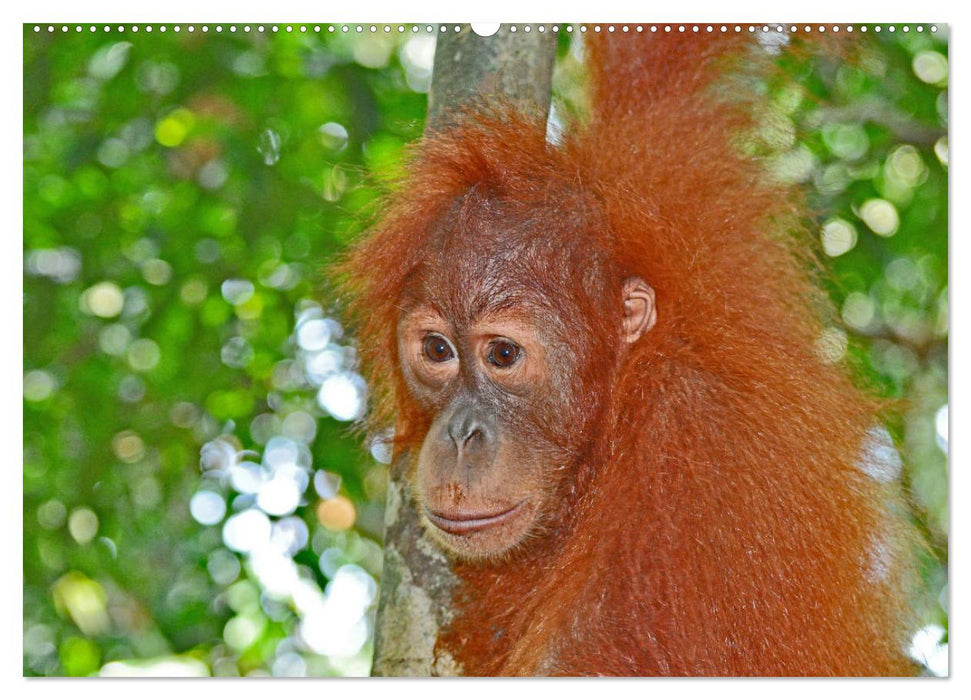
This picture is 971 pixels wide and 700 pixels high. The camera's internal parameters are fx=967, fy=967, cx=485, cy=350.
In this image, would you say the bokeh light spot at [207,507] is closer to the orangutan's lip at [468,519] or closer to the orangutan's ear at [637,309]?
the orangutan's lip at [468,519]

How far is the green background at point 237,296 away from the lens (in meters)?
2.63

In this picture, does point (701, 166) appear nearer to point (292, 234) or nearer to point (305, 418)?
point (292, 234)

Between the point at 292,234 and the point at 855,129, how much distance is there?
2.03 metres

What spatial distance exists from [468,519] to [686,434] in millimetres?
608

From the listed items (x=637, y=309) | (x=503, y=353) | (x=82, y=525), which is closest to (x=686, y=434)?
(x=637, y=309)

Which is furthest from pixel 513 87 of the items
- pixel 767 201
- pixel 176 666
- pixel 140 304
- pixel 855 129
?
pixel 176 666

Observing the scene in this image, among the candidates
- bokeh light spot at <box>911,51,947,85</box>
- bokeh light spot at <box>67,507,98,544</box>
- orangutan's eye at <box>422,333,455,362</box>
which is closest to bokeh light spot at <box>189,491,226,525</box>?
bokeh light spot at <box>67,507,98,544</box>

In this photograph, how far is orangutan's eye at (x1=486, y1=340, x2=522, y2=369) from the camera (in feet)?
8.57

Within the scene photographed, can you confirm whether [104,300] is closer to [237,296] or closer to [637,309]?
[237,296]

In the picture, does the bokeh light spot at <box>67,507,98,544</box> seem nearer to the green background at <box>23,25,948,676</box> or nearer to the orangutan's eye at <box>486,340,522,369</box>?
the green background at <box>23,25,948,676</box>

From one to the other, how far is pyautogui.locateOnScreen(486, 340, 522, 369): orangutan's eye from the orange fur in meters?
0.25

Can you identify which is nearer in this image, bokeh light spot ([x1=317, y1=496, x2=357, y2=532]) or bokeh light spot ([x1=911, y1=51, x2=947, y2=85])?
bokeh light spot ([x1=911, y1=51, x2=947, y2=85])

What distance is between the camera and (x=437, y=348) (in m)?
2.77

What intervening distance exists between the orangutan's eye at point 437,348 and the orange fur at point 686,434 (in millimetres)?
195
